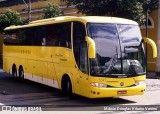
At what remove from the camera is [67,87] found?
14.1 m

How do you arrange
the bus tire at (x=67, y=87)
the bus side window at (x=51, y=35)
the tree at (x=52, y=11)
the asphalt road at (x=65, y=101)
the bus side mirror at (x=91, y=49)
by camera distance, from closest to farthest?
1. the bus side mirror at (x=91, y=49)
2. the asphalt road at (x=65, y=101)
3. the bus tire at (x=67, y=87)
4. the bus side window at (x=51, y=35)
5. the tree at (x=52, y=11)

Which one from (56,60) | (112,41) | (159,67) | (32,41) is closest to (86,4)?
(159,67)

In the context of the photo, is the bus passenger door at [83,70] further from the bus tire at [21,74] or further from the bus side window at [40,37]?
the bus tire at [21,74]

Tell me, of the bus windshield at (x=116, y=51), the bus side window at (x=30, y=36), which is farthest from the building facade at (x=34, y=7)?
the bus windshield at (x=116, y=51)

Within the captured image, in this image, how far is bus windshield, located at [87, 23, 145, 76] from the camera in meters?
12.2

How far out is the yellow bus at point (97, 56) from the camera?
40.1 feet

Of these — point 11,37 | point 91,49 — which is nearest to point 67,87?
point 91,49

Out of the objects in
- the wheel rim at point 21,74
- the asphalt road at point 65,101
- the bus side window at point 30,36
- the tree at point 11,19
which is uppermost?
the bus side window at point 30,36

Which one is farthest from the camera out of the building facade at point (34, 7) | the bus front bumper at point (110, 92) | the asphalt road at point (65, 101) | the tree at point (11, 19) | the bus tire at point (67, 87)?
the tree at point (11, 19)

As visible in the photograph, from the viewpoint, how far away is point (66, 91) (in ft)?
46.9

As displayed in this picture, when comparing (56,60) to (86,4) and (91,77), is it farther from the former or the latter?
(86,4)

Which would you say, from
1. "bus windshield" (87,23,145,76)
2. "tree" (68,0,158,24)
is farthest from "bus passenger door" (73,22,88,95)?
"tree" (68,0,158,24)

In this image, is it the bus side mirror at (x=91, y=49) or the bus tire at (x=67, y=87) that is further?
the bus tire at (x=67, y=87)

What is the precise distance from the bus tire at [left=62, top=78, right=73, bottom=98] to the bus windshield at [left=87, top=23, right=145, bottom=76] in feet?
6.37
